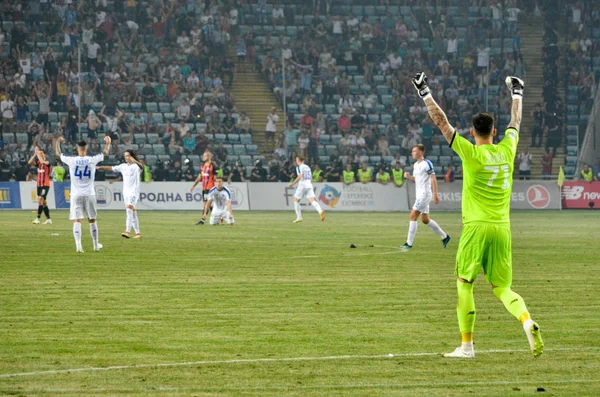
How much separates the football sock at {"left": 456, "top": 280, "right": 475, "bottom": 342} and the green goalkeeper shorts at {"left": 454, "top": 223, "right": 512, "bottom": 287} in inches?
4.6

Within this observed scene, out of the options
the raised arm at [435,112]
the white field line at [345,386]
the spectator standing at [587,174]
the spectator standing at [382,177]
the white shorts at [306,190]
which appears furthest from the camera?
the spectator standing at [587,174]

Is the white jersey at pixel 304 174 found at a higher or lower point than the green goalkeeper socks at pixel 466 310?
lower

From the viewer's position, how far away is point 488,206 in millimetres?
10594

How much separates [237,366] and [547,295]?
7.32 metres

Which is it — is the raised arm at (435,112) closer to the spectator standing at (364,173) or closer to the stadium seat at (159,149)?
the spectator standing at (364,173)

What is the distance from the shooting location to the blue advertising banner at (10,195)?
46.1 m

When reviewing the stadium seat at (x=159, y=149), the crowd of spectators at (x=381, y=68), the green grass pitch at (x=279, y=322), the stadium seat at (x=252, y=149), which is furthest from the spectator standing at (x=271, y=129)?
the green grass pitch at (x=279, y=322)

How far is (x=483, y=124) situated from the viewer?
10.5 m

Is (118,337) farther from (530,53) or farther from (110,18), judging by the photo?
(530,53)

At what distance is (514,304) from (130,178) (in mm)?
21101

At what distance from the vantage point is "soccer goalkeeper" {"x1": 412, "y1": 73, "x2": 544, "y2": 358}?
1042 centimetres

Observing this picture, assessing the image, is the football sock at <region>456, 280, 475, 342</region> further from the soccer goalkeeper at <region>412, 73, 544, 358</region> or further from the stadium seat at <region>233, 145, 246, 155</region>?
the stadium seat at <region>233, 145, 246, 155</region>

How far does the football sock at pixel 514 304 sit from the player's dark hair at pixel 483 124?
1.55m

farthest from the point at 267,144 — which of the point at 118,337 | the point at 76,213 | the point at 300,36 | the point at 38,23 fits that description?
the point at 118,337
